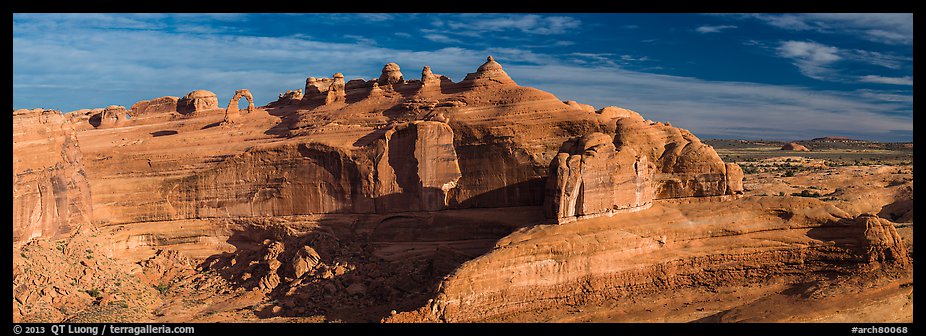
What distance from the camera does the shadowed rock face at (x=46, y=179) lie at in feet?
108

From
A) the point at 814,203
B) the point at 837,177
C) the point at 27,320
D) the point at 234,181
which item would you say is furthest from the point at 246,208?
the point at 837,177

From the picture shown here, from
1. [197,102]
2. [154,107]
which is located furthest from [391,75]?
[154,107]

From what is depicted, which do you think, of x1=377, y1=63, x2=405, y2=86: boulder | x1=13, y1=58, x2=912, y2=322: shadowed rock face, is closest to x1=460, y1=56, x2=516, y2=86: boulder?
x1=13, y1=58, x2=912, y2=322: shadowed rock face

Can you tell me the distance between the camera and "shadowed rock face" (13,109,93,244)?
32875 millimetres

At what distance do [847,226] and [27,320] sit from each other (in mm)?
28629

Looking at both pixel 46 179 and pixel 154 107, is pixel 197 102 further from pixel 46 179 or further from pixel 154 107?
pixel 46 179

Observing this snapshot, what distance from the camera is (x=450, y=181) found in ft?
112

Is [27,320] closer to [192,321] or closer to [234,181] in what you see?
[192,321]

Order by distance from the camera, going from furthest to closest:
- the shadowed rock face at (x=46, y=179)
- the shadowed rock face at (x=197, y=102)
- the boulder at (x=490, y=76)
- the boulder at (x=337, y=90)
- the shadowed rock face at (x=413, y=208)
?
the shadowed rock face at (x=197, y=102), the boulder at (x=337, y=90), the boulder at (x=490, y=76), the shadowed rock face at (x=46, y=179), the shadowed rock face at (x=413, y=208)

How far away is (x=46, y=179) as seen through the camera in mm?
34125

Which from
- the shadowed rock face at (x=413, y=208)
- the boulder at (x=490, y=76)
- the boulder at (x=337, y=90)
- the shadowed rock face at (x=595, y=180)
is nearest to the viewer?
the shadowed rock face at (x=595, y=180)

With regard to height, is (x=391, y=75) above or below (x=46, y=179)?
above

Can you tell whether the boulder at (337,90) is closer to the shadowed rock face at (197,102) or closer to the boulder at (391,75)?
the boulder at (391,75)

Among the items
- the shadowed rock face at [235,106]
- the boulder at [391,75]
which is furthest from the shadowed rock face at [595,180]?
the shadowed rock face at [235,106]
